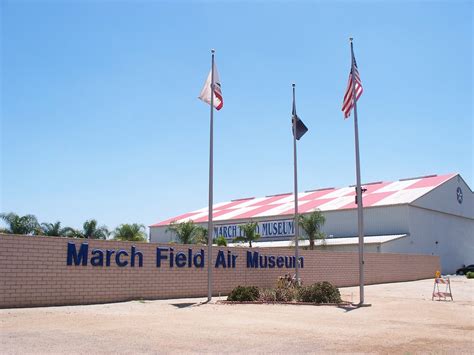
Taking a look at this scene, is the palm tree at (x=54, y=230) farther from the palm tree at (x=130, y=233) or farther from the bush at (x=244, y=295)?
the bush at (x=244, y=295)

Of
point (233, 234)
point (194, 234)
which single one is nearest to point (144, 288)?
point (194, 234)

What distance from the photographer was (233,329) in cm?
1255

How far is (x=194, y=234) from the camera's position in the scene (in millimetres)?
49375

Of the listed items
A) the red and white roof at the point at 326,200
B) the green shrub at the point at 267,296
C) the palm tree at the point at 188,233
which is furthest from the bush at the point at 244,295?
the red and white roof at the point at 326,200

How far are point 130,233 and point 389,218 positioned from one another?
81.0ft

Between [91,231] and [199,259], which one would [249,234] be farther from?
[199,259]

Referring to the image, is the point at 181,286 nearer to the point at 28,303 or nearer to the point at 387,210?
the point at 28,303

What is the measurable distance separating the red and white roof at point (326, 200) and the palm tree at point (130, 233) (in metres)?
11.0

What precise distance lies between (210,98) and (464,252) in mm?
46097

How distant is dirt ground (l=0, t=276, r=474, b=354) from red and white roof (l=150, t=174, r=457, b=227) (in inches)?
1306

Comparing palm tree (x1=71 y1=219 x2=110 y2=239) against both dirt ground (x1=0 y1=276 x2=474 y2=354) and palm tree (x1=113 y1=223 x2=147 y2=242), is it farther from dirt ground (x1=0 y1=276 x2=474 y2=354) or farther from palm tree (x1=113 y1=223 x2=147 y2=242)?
dirt ground (x1=0 y1=276 x2=474 y2=354)

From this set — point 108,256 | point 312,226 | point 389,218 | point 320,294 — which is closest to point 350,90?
point 320,294

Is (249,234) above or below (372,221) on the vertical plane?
below

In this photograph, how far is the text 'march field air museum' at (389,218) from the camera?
4782cm
